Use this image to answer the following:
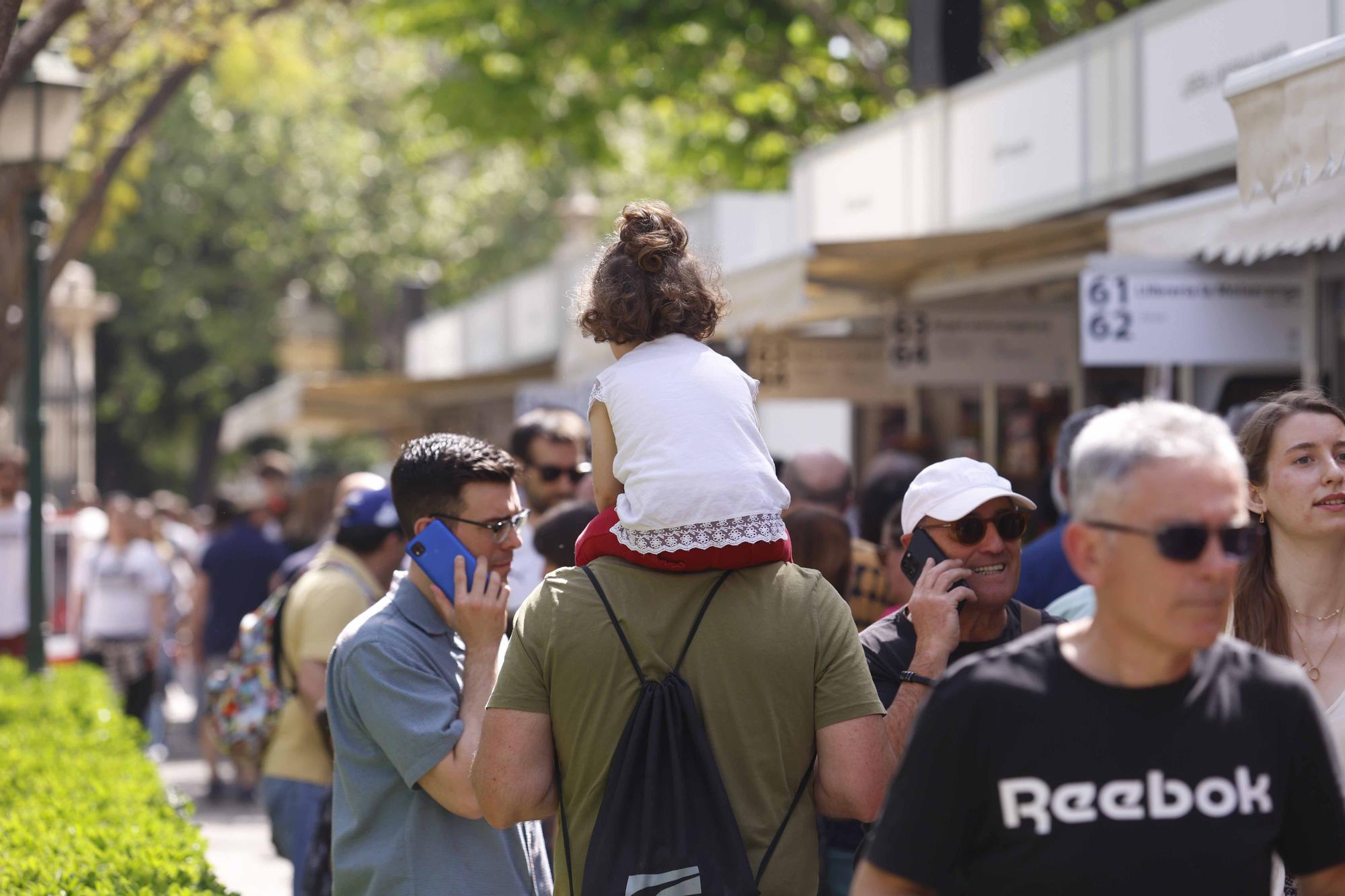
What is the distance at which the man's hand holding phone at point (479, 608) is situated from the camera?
3508mm

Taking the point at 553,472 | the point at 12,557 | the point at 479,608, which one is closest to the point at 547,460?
the point at 553,472

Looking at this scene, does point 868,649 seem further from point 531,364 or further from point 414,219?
point 414,219

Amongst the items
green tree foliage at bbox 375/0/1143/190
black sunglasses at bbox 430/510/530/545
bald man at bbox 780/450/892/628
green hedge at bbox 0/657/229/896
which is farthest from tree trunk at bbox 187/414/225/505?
black sunglasses at bbox 430/510/530/545

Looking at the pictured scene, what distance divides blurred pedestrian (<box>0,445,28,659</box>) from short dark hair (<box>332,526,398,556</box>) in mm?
6847

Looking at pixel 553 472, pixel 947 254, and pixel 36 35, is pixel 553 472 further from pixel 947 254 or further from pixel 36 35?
pixel 947 254

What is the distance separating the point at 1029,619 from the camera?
3.42 meters

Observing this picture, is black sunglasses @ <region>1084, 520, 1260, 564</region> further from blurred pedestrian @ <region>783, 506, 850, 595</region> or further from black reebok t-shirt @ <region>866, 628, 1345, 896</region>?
blurred pedestrian @ <region>783, 506, 850, 595</region>

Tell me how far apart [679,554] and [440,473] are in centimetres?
102

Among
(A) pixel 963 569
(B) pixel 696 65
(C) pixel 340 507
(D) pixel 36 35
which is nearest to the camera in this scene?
(A) pixel 963 569

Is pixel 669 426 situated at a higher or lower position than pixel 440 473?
higher

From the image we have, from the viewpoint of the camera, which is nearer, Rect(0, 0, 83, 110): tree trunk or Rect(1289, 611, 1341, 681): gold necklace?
Rect(1289, 611, 1341, 681): gold necklace

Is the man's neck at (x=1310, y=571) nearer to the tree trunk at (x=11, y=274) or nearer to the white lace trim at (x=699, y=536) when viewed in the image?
the white lace trim at (x=699, y=536)

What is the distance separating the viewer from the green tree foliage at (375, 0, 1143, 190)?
47.4ft

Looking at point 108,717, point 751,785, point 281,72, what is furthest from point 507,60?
point 751,785
